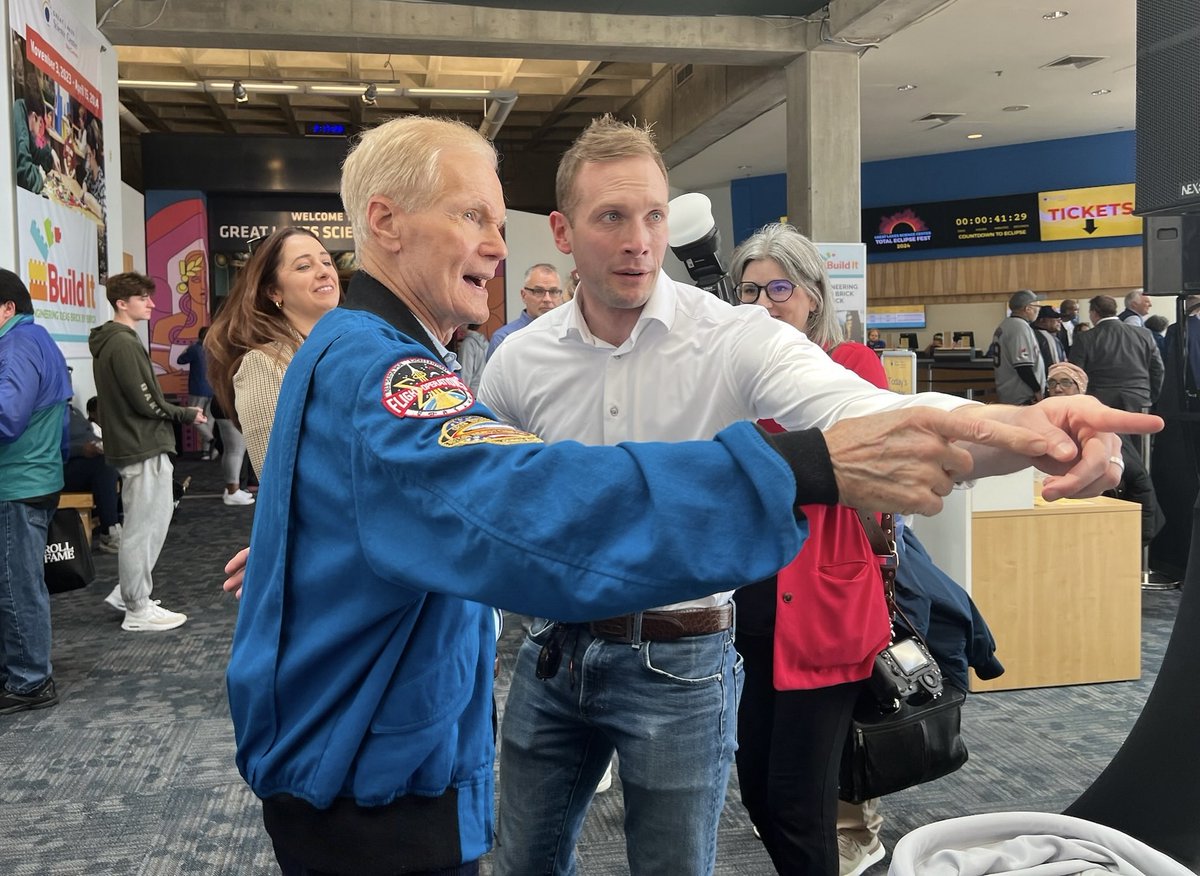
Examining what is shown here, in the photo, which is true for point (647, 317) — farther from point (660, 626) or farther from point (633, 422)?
point (660, 626)

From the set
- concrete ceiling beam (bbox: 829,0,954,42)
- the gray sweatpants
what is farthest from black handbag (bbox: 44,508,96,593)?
concrete ceiling beam (bbox: 829,0,954,42)

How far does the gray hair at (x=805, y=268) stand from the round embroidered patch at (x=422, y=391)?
65.1 inches

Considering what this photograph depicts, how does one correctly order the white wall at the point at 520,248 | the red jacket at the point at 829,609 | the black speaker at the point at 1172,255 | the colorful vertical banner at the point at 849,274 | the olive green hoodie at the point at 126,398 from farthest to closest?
the white wall at the point at 520,248 → the colorful vertical banner at the point at 849,274 → the olive green hoodie at the point at 126,398 → the black speaker at the point at 1172,255 → the red jacket at the point at 829,609

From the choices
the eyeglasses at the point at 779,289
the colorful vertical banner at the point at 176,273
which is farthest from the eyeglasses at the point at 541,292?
the colorful vertical banner at the point at 176,273

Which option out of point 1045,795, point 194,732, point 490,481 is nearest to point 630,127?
point 490,481

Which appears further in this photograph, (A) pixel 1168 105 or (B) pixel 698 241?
(B) pixel 698 241

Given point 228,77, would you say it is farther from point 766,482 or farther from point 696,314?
point 766,482

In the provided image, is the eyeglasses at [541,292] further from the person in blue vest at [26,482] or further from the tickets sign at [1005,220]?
the tickets sign at [1005,220]

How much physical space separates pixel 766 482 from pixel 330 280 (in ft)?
6.96

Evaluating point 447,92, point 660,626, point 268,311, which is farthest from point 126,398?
point 447,92

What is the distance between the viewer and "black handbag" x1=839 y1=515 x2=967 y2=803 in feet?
6.86

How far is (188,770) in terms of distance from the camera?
3.34 m

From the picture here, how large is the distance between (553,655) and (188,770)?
229cm

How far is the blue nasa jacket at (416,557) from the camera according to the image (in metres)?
0.78
